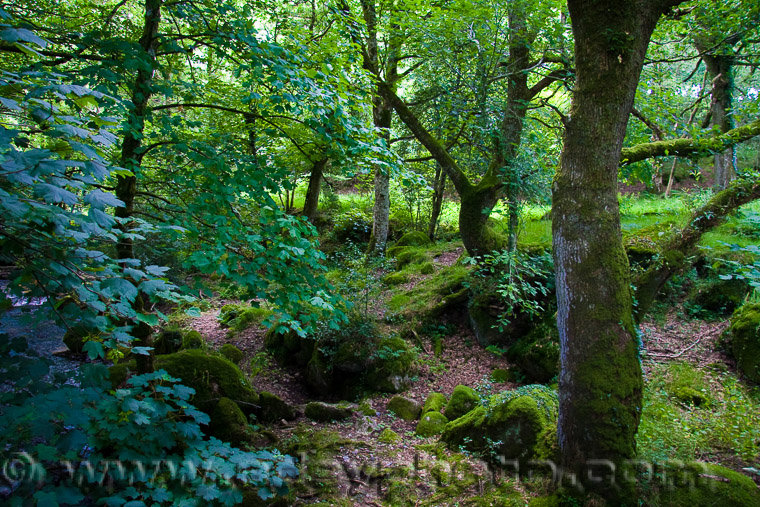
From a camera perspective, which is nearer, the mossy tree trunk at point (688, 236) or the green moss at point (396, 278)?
the mossy tree trunk at point (688, 236)

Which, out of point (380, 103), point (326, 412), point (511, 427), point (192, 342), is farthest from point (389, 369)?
point (380, 103)

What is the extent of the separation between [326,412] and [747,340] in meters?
5.66

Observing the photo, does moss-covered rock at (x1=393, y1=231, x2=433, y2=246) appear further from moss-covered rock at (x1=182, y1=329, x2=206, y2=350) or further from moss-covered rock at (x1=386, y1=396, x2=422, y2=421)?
moss-covered rock at (x1=182, y1=329, x2=206, y2=350)

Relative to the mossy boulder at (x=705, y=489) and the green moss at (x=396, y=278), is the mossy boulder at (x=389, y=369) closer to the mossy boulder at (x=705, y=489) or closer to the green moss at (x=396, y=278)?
the green moss at (x=396, y=278)

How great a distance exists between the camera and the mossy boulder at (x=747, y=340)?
5047mm

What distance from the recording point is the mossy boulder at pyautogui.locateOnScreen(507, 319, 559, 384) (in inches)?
235

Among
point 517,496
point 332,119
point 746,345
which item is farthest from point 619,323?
point 746,345

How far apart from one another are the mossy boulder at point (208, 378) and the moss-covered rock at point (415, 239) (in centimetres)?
751

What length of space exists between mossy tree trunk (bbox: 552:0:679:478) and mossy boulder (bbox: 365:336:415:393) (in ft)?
10.2

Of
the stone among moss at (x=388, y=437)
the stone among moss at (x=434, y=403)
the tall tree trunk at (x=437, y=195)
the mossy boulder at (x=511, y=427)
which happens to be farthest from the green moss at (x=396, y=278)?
the mossy boulder at (x=511, y=427)

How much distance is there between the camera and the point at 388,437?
Result: 4.79 metres

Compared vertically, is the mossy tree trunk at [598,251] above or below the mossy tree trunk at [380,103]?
below

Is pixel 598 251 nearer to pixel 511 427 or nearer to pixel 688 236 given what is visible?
pixel 511 427

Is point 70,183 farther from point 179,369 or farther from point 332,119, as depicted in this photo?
point 179,369
